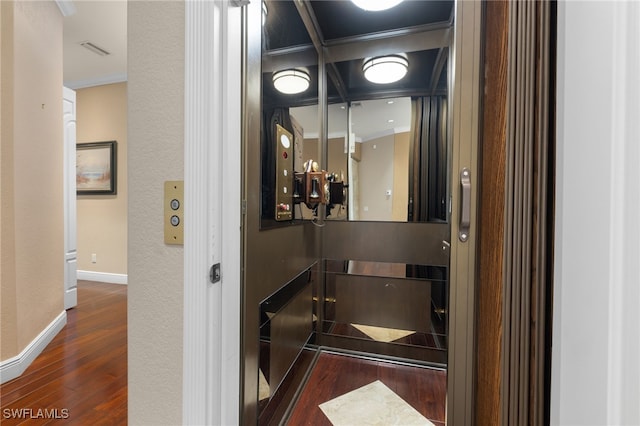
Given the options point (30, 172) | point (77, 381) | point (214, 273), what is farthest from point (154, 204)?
point (30, 172)

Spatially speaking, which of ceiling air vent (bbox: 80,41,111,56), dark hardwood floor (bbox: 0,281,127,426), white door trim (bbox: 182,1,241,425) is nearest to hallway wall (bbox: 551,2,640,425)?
white door trim (bbox: 182,1,241,425)

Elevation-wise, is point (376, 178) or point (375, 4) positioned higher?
point (375, 4)

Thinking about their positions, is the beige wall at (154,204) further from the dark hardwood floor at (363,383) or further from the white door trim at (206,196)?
the dark hardwood floor at (363,383)

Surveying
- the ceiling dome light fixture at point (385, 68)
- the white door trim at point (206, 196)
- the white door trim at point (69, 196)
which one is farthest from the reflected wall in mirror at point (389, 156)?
the white door trim at point (69, 196)

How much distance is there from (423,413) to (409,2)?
259 cm

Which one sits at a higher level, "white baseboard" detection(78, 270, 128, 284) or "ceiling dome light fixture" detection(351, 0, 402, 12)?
"ceiling dome light fixture" detection(351, 0, 402, 12)

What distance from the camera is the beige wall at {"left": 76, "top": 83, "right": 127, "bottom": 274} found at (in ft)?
12.5

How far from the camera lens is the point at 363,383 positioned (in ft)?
5.99

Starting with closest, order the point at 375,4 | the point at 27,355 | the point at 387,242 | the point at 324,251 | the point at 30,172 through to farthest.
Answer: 1. the point at 375,4
2. the point at 27,355
3. the point at 30,172
4. the point at 387,242
5. the point at 324,251

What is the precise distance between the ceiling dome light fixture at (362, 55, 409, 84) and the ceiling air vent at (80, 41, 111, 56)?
317 centimetres

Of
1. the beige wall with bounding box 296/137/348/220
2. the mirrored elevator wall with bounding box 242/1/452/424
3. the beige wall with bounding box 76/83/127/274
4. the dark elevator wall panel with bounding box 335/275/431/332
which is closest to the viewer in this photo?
the mirrored elevator wall with bounding box 242/1/452/424

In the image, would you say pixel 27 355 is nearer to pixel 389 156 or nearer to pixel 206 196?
pixel 206 196

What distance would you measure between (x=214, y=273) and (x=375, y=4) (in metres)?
1.94

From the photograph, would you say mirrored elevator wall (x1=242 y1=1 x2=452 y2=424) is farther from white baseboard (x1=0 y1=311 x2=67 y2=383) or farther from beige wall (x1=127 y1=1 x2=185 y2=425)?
white baseboard (x1=0 y1=311 x2=67 y2=383)
